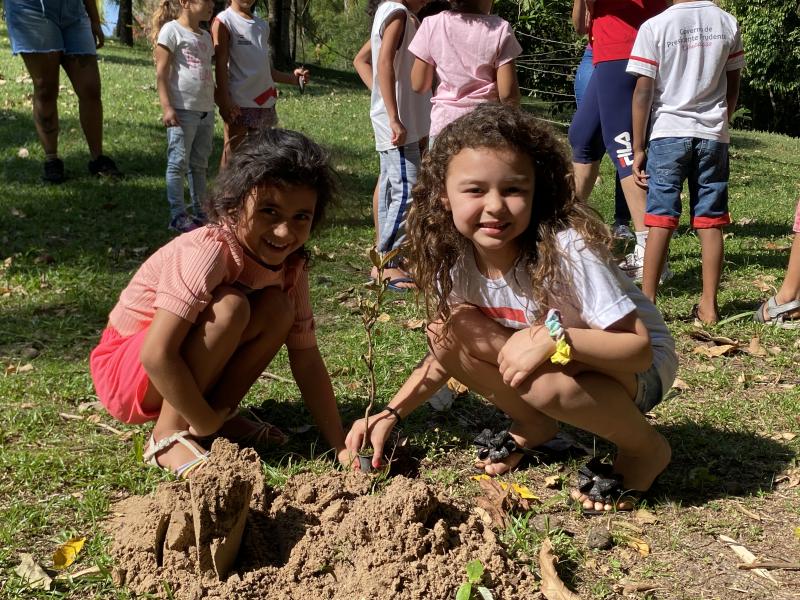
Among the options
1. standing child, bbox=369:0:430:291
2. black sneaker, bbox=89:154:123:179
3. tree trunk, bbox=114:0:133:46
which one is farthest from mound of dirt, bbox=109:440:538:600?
tree trunk, bbox=114:0:133:46

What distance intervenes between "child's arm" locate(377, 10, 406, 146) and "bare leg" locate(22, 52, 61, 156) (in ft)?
10.8

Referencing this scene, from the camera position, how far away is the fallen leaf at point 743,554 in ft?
7.29

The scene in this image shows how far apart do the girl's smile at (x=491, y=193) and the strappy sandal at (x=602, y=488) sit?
752mm

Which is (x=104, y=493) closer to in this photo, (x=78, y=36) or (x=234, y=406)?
(x=234, y=406)

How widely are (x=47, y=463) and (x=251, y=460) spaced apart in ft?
3.13

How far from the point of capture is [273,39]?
1620 cm

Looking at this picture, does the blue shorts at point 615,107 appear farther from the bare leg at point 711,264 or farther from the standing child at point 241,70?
the standing child at point 241,70

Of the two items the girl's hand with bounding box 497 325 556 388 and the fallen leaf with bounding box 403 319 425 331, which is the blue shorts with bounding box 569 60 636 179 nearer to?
the fallen leaf with bounding box 403 319 425 331

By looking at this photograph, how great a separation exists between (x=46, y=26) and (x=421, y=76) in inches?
141

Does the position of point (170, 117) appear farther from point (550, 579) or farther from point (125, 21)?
point (125, 21)

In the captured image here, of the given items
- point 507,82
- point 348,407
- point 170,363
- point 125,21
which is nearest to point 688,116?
→ point 507,82

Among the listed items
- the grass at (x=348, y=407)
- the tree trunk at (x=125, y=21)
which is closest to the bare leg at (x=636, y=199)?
the grass at (x=348, y=407)

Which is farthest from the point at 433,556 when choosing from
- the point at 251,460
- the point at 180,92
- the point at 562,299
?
the point at 180,92

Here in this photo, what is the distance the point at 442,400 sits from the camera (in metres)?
3.31
